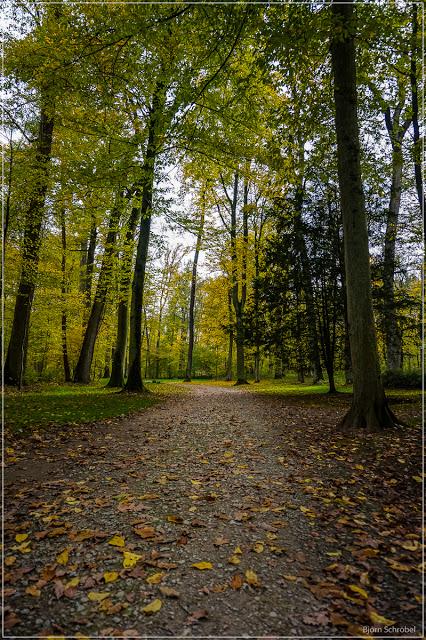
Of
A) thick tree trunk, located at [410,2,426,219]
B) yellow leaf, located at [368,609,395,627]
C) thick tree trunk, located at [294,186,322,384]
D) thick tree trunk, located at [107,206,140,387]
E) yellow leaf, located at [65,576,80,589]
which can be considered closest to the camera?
yellow leaf, located at [368,609,395,627]

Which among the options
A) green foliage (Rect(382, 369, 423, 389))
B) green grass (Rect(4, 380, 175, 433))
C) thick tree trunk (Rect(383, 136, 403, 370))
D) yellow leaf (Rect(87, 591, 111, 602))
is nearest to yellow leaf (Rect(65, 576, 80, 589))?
yellow leaf (Rect(87, 591, 111, 602))

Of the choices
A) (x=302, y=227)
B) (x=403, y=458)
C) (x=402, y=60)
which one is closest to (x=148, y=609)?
(x=403, y=458)

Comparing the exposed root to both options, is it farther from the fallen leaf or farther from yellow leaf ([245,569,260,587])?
the fallen leaf

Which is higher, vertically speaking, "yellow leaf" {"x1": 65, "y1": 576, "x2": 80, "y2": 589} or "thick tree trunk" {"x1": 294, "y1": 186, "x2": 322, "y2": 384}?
"thick tree trunk" {"x1": 294, "y1": 186, "x2": 322, "y2": 384}

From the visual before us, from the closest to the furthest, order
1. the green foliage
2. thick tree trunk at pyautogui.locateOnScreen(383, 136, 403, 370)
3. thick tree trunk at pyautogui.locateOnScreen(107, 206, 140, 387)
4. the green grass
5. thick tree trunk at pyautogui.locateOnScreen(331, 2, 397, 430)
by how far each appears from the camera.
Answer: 1. thick tree trunk at pyautogui.locateOnScreen(331, 2, 397, 430)
2. the green grass
3. thick tree trunk at pyautogui.locateOnScreen(383, 136, 403, 370)
4. the green foliage
5. thick tree trunk at pyautogui.locateOnScreen(107, 206, 140, 387)

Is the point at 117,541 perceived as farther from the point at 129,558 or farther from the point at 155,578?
the point at 155,578

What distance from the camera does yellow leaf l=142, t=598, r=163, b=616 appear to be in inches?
89.5

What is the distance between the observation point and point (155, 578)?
8.48 feet

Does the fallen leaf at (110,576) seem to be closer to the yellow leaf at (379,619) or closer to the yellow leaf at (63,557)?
the yellow leaf at (63,557)

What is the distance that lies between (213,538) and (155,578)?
0.73m

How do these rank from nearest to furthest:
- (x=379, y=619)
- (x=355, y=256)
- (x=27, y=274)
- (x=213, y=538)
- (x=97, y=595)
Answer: (x=379, y=619), (x=97, y=595), (x=213, y=538), (x=355, y=256), (x=27, y=274)

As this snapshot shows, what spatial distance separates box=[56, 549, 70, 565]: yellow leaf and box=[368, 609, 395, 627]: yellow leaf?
229 centimetres

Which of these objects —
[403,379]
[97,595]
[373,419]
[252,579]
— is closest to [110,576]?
[97,595]

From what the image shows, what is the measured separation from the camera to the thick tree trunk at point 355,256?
6.65 meters
